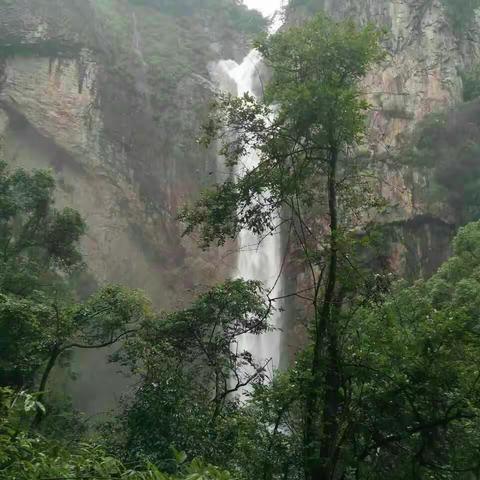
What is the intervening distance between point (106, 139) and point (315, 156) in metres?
17.0

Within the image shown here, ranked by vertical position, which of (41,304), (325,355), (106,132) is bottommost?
(325,355)

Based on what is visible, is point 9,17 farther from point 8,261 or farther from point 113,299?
point 113,299

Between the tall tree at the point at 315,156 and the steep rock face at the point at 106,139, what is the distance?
14.2 m

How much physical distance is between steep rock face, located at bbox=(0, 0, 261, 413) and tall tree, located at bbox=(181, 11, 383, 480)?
559 inches

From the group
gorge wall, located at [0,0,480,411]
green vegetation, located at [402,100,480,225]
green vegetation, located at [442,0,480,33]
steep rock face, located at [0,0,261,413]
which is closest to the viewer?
green vegetation, located at [402,100,480,225]

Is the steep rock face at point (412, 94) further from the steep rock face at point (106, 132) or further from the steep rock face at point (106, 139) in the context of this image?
the steep rock face at point (106, 139)

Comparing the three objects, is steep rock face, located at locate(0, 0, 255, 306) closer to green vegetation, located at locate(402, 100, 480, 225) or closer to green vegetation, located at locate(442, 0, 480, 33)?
green vegetation, located at locate(402, 100, 480, 225)

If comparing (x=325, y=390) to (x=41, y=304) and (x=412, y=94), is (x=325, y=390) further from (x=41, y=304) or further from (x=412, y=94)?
(x=412, y=94)

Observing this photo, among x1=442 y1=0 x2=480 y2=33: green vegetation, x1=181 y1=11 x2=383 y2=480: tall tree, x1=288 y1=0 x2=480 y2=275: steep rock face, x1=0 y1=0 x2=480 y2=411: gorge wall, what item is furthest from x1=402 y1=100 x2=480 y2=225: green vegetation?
x1=181 y1=11 x2=383 y2=480: tall tree

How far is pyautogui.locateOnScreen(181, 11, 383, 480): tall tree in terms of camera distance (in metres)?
5.88

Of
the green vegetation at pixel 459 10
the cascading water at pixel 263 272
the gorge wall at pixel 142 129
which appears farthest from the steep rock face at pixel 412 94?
the cascading water at pixel 263 272

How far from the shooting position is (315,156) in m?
6.78

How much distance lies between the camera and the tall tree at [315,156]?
588 cm

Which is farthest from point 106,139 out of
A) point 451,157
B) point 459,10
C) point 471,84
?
point 459,10
